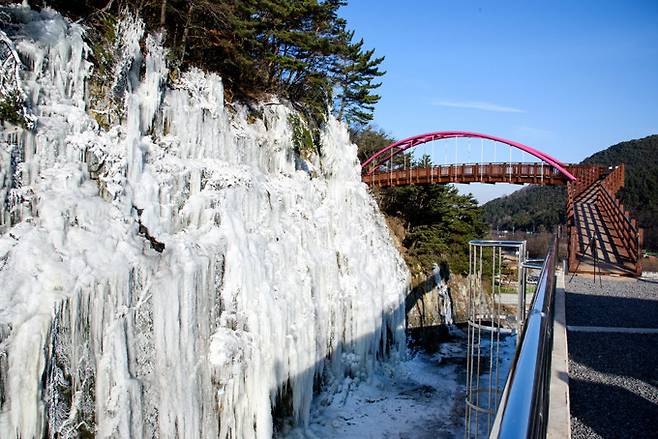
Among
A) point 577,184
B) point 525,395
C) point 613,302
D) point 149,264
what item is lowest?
point 613,302

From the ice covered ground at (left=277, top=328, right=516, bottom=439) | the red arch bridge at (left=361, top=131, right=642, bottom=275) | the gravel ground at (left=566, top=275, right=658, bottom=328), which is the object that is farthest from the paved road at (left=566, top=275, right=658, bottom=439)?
the ice covered ground at (left=277, top=328, right=516, bottom=439)

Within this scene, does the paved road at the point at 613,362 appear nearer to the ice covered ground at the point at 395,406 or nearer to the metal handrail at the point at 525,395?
the metal handrail at the point at 525,395

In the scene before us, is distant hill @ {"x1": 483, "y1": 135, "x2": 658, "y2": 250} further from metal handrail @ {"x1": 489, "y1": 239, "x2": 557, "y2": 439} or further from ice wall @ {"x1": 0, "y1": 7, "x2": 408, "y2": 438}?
metal handrail @ {"x1": 489, "y1": 239, "x2": 557, "y2": 439}

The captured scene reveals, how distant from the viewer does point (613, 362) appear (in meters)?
4.12

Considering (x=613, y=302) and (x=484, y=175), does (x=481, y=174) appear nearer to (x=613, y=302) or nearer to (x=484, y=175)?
(x=484, y=175)

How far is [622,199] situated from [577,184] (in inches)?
1454

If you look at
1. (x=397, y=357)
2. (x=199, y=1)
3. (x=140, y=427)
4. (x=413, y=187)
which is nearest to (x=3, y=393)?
(x=140, y=427)

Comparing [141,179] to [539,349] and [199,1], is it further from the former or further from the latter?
[539,349]

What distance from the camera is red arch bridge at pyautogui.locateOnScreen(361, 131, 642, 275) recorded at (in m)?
8.07

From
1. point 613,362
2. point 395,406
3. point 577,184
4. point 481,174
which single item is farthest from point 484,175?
point 613,362

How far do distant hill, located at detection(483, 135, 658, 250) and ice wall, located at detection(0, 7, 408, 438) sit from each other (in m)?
38.1

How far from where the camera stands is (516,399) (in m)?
0.93

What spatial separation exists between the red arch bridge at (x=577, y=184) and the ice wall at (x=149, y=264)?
17.6ft

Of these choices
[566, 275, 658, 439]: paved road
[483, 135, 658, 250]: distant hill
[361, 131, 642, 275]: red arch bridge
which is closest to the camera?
[566, 275, 658, 439]: paved road
